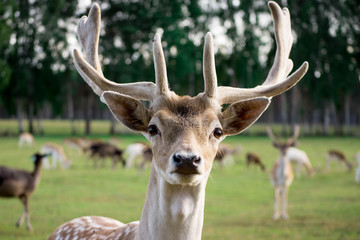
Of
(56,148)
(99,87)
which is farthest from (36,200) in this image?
(99,87)

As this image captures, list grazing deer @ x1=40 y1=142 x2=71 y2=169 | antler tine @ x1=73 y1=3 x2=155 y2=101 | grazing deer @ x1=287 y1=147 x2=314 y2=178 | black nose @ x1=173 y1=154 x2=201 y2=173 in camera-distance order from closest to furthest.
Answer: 1. black nose @ x1=173 y1=154 x2=201 y2=173
2. antler tine @ x1=73 y1=3 x2=155 y2=101
3. grazing deer @ x1=287 y1=147 x2=314 y2=178
4. grazing deer @ x1=40 y1=142 x2=71 y2=169

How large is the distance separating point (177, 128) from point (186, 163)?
0.33 metres

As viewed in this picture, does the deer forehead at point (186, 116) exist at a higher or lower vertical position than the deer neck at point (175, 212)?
higher

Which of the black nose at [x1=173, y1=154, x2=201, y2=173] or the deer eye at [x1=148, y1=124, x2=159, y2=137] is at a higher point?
the deer eye at [x1=148, y1=124, x2=159, y2=137]

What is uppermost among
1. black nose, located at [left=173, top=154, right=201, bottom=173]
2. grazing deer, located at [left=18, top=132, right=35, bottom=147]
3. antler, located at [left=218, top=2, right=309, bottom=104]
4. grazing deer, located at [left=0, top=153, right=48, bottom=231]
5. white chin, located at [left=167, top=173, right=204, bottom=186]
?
antler, located at [left=218, top=2, right=309, bottom=104]

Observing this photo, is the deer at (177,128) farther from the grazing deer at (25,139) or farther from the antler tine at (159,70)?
the grazing deer at (25,139)

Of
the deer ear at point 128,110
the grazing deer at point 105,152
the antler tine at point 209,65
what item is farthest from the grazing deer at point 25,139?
the antler tine at point 209,65

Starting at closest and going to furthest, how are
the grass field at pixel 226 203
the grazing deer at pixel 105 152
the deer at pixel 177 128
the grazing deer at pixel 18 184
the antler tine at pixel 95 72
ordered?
the deer at pixel 177 128 < the antler tine at pixel 95 72 < the grazing deer at pixel 18 184 < the grass field at pixel 226 203 < the grazing deer at pixel 105 152

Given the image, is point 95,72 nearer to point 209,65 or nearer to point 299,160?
point 209,65

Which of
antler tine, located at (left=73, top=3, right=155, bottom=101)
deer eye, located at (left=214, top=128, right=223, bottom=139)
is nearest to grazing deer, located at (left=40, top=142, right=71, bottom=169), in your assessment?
antler tine, located at (left=73, top=3, right=155, bottom=101)

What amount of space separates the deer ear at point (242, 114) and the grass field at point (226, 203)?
3.55 metres

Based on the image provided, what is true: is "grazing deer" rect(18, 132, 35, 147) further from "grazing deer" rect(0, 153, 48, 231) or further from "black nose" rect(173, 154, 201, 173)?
"black nose" rect(173, 154, 201, 173)

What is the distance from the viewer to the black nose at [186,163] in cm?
250

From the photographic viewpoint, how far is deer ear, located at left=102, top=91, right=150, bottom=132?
115 inches
